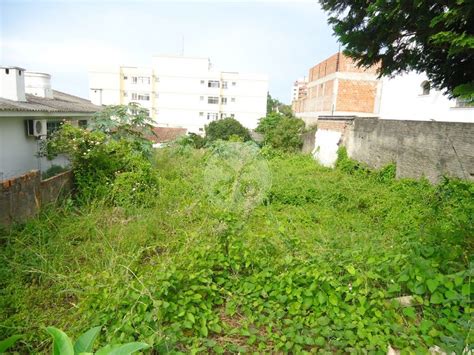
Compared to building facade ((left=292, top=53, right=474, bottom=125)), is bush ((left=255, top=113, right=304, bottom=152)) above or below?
below

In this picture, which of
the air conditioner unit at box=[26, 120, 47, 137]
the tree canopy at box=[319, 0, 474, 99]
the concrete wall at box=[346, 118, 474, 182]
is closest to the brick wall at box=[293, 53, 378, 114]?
the concrete wall at box=[346, 118, 474, 182]

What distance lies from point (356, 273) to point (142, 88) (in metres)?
34.7

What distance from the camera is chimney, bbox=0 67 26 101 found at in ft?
27.3

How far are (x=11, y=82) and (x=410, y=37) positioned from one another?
953cm

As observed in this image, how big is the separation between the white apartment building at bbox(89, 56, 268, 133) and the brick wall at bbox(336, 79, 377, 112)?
1410 cm

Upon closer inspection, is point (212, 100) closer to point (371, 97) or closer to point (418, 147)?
point (371, 97)

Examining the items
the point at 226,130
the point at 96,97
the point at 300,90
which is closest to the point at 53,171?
the point at 96,97

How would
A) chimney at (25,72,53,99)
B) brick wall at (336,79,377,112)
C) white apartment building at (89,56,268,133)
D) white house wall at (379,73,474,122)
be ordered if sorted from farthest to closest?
white apartment building at (89,56,268,133) → brick wall at (336,79,377,112) → chimney at (25,72,53,99) → white house wall at (379,73,474,122)

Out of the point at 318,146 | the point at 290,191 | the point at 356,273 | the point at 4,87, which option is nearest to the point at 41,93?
the point at 4,87

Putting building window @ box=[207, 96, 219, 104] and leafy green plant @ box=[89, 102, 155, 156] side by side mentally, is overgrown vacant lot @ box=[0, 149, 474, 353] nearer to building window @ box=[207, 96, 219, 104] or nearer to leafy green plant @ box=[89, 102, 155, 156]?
leafy green plant @ box=[89, 102, 155, 156]

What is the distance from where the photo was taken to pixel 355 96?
21.2 metres

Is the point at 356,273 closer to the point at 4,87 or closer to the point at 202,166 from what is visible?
the point at 202,166

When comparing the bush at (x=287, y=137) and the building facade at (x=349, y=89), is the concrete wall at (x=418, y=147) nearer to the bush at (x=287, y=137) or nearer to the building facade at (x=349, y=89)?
the bush at (x=287, y=137)

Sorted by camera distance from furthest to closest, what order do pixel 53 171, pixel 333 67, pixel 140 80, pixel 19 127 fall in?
pixel 140 80, pixel 333 67, pixel 53 171, pixel 19 127
